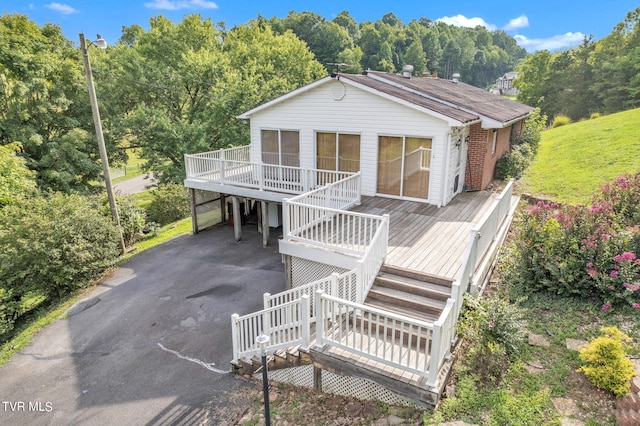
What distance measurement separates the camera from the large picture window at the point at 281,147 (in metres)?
13.5

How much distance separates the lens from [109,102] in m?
23.4

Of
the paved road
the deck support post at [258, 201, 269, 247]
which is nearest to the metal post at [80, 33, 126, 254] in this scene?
the deck support post at [258, 201, 269, 247]

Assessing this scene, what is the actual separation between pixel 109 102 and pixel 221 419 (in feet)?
75.3

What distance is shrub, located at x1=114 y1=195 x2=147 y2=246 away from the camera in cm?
1538

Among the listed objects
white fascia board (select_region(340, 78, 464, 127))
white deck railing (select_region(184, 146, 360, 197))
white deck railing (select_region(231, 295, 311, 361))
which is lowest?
white deck railing (select_region(231, 295, 311, 361))

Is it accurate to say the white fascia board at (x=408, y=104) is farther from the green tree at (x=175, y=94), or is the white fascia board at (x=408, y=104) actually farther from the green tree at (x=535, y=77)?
the green tree at (x=535, y=77)

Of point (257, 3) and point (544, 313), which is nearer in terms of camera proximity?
point (544, 313)

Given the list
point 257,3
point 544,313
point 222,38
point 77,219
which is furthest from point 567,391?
point 257,3

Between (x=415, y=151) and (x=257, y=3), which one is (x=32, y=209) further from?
(x=257, y=3)

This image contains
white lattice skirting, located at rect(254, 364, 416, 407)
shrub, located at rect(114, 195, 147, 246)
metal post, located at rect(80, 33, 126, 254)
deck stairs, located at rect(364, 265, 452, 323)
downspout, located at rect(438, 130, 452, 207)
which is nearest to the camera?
white lattice skirting, located at rect(254, 364, 416, 407)

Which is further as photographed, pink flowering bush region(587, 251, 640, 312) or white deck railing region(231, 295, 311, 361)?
pink flowering bush region(587, 251, 640, 312)

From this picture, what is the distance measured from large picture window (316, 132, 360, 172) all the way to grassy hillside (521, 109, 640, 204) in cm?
660

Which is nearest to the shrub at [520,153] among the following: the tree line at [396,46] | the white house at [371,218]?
the white house at [371,218]

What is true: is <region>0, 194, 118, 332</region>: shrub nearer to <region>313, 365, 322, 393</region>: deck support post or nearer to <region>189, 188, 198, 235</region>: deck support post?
<region>189, 188, 198, 235</region>: deck support post
